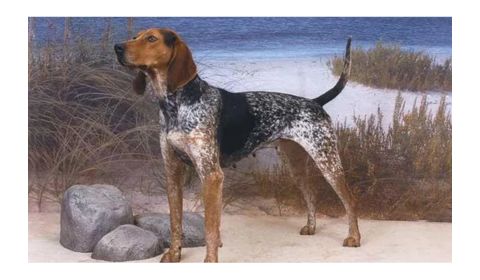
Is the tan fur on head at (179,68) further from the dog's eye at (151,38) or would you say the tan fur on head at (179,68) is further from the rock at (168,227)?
the rock at (168,227)

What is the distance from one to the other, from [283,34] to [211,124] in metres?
1.20

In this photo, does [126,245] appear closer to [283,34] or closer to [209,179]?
[209,179]

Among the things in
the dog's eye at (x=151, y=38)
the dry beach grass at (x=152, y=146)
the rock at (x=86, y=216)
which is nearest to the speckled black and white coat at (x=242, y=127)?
the dog's eye at (x=151, y=38)

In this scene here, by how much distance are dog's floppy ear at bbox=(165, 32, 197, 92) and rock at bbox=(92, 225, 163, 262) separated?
980 mm

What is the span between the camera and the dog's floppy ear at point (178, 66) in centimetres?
513

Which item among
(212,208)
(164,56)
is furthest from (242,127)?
(164,56)

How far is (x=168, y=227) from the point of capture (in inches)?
228

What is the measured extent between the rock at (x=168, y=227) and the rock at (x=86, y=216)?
0.18 m

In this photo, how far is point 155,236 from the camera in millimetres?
5578

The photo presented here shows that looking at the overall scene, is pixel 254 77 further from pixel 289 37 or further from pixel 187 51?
pixel 187 51

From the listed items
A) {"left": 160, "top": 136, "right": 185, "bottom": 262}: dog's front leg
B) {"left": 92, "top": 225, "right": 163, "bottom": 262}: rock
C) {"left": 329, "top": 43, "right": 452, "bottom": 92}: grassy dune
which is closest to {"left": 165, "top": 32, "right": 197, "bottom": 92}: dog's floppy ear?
{"left": 160, "top": 136, "right": 185, "bottom": 262}: dog's front leg

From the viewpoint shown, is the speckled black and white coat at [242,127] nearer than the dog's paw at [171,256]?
Yes

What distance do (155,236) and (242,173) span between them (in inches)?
38.5

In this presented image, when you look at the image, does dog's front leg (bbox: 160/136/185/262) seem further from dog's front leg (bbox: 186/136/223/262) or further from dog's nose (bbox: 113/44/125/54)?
dog's nose (bbox: 113/44/125/54)
